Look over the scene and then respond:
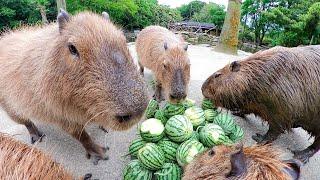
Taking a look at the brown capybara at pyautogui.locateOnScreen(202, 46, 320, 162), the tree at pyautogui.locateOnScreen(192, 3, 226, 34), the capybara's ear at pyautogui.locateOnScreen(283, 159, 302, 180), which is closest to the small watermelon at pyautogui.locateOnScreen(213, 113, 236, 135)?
the brown capybara at pyautogui.locateOnScreen(202, 46, 320, 162)

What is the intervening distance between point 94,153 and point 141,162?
2.58 feet

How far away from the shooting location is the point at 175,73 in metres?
4.00

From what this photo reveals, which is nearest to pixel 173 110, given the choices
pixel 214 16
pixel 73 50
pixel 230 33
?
pixel 73 50

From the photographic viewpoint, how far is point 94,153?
3391 millimetres

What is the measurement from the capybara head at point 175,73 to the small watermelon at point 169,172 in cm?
110

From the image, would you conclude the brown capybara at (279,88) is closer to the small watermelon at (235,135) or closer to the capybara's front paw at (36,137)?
the small watermelon at (235,135)

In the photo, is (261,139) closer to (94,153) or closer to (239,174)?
(94,153)

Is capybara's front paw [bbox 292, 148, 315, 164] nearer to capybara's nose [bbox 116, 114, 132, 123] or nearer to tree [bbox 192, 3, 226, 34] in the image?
capybara's nose [bbox 116, 114, 132, 123]

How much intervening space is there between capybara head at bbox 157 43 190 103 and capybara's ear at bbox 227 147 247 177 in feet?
7.66

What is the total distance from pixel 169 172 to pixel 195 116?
804mm

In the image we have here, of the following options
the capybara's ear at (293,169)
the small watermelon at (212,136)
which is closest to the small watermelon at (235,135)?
the small watermelon at (212,136)

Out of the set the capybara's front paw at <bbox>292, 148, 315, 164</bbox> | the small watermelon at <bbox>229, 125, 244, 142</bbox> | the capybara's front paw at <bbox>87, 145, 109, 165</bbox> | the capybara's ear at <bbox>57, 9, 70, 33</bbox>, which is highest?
the capybara's ear at <bbox>57, 9, 70, 33</bbox>

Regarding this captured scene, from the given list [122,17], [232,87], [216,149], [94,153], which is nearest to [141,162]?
[94,153]

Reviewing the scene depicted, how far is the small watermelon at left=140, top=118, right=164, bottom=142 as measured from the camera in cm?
304
